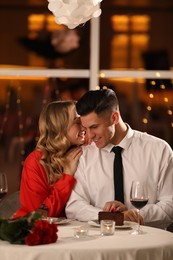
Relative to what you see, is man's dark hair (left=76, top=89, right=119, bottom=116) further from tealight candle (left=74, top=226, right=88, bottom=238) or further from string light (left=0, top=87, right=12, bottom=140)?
string light (left=0, top=87, right=12, bottom=140)

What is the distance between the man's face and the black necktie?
0.12 metres

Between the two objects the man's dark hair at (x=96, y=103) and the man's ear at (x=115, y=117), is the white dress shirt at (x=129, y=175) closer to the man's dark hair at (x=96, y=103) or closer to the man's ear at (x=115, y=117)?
the man's ear at (x=115, y=117)

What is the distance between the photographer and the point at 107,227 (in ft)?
11.5

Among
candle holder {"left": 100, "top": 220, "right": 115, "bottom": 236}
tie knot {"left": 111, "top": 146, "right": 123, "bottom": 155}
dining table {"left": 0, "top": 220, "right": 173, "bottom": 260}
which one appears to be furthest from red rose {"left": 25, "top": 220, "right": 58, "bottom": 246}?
tie knot {"left": 111, "top": 146, "right": 123, "bottom": 155}

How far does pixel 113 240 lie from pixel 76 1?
1239 millimetres

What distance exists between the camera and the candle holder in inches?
138

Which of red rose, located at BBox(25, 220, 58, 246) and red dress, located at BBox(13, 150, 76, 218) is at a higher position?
red dress, located at BBox(13, 150, 76, 218)

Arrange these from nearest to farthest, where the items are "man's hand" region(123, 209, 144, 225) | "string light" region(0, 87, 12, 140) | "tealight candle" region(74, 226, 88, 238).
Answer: "tealight candle" region(74, 226, 88, 238) < "man's hand" region(123, 209, 144, 225) < "string light" region(0, 87, 12, 140)

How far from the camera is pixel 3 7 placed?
6.74 m

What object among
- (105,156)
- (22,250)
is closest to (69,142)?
(105,156)

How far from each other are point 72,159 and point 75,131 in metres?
0.18

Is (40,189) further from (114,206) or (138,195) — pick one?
(138,195)

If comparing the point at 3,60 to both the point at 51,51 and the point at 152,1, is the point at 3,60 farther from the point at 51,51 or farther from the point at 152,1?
the point at 152,1

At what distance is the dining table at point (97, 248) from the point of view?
3156 millimetres
